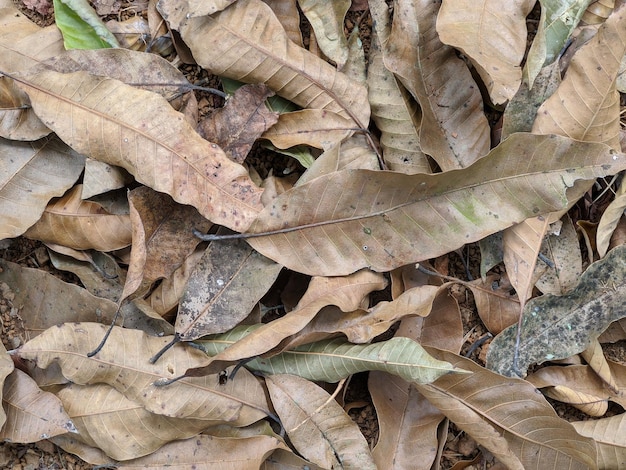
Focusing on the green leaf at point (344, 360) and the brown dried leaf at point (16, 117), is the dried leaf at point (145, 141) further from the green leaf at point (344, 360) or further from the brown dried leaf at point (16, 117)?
the green leaf at point (344, 360)

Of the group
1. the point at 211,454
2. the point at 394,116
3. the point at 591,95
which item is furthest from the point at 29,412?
the point at 591,95

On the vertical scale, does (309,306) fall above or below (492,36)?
below

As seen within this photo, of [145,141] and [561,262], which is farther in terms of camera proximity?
[561,262]

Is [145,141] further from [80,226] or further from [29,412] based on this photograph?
[29,412]

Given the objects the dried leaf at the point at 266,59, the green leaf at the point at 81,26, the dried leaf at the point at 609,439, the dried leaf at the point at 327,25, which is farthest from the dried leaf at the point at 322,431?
the green leaf at the point at 81,26

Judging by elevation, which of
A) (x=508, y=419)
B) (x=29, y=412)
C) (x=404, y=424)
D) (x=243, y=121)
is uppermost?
(x=243, y=121)

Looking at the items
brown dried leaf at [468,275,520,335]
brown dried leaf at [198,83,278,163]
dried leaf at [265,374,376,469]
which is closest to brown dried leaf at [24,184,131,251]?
brown dried leaf at [198,83,278,163]

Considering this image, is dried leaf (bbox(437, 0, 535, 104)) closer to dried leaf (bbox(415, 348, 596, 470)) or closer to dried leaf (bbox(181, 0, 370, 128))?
dried leaf (bbox(181, 0, 370, 128))
